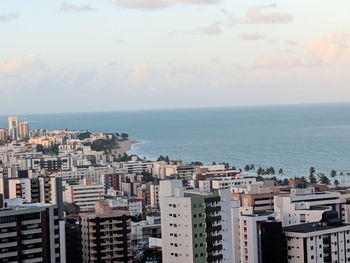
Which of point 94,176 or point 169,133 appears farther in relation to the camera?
point 169,133

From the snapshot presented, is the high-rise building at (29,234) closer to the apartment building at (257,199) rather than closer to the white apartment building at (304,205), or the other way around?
the white apartment building at (304,205)

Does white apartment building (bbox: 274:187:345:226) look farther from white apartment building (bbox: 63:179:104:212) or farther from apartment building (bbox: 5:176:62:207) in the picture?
white apartment building (bbox: 63:179:104:212)

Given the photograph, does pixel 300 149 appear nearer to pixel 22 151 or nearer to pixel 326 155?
pixel 326 155

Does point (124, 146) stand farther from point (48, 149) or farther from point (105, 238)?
point (105, 238)

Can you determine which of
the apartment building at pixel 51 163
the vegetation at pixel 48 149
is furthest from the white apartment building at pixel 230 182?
the vegetation at pixel 48 149

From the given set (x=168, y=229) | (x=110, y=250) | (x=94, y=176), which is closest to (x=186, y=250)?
(x=168, y=229)

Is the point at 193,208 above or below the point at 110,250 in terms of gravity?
above

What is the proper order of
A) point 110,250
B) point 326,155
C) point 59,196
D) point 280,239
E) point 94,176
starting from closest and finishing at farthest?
1. point 280,239
2. point 110,250
3. point 59,196
4. point 94,176
5. point 326,155
